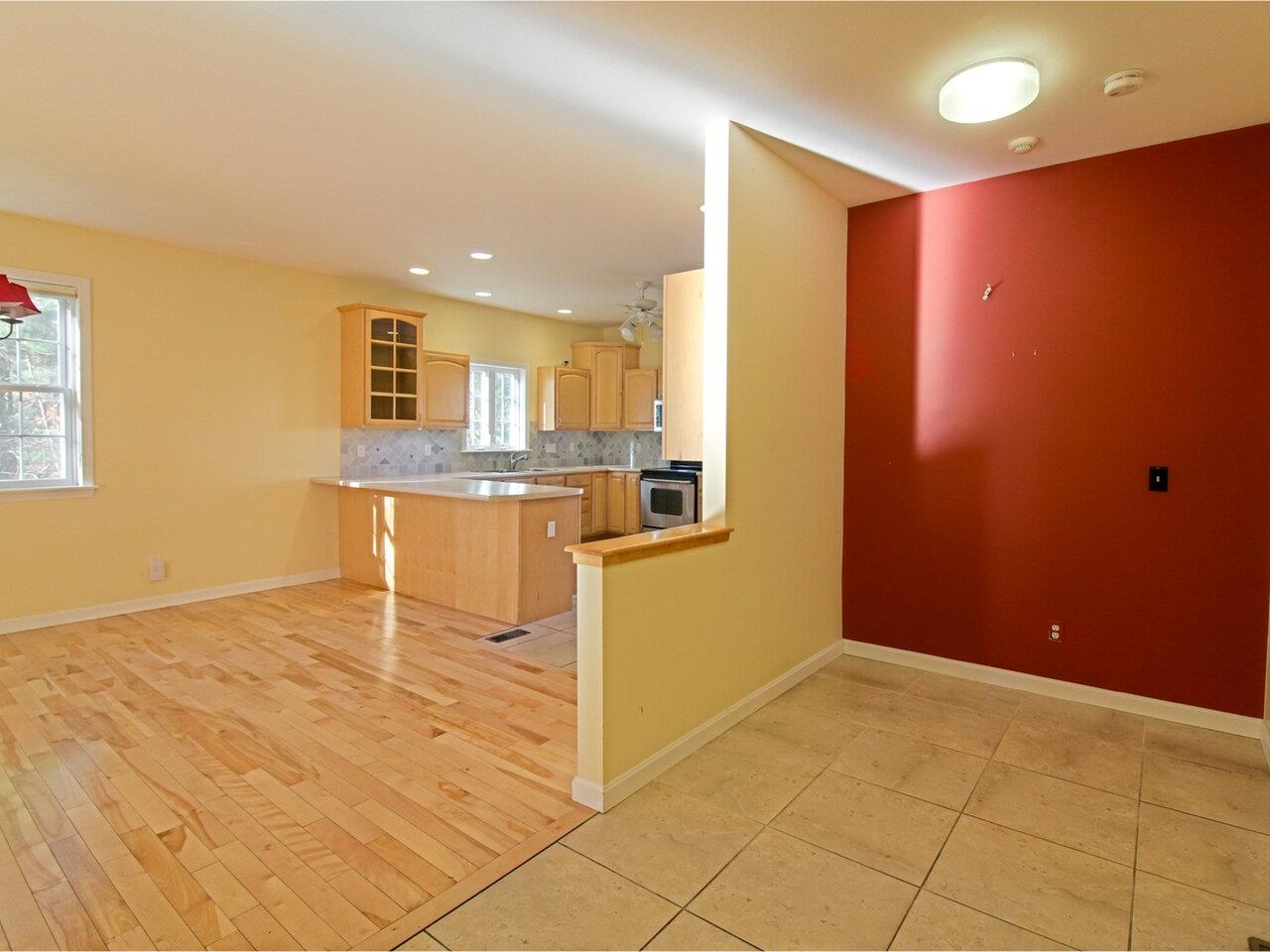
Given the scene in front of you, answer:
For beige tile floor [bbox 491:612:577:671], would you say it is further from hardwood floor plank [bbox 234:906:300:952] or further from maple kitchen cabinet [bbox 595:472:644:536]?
maple kitchen cabinet [bbox 595:472:644:536]

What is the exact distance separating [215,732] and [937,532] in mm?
3457

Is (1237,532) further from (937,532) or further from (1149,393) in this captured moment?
(937,532)

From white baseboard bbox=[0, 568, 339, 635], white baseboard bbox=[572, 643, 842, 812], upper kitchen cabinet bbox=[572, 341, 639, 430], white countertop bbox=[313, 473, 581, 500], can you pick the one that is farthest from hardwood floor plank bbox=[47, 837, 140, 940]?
upper kitchen cabinet bbox=[572, 341, 639, 430]

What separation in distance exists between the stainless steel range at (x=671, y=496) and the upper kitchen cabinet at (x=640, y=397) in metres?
0.66

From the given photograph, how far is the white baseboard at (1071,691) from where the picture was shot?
9.20ft

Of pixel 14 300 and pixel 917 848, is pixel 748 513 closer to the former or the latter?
pixel 917 848

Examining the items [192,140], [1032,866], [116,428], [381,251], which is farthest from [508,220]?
[1032,866]

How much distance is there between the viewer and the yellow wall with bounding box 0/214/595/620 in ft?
13.9

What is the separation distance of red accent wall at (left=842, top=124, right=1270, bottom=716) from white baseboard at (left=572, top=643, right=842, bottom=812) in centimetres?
71

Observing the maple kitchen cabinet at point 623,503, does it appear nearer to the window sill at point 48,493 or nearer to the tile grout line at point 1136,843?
the window sill at point 48,493

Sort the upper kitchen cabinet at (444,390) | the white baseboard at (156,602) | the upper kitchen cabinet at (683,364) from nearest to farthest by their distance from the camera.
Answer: the upper kitchen cabinet at (683,364), the white baseboard at (156,602), the upper kitchen cabinet at (444,390)

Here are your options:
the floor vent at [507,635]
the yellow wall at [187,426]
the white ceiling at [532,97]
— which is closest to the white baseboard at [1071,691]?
the floor vent at [507,635]

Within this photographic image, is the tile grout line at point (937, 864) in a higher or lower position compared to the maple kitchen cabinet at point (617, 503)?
lower

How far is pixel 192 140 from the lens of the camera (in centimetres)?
294
